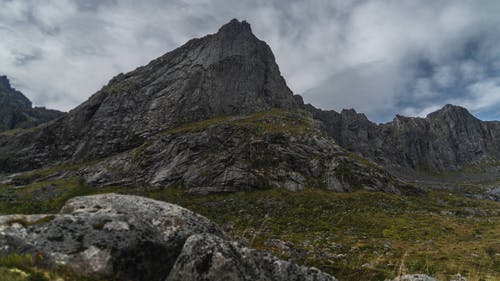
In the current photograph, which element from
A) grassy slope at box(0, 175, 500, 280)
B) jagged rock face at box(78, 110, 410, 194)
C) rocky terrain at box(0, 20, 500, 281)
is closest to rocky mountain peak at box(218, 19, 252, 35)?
rocky terrain at box(0, 20, 500, 281)

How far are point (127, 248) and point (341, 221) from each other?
195 ft

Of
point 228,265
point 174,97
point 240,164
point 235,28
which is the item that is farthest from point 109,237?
point 235,28

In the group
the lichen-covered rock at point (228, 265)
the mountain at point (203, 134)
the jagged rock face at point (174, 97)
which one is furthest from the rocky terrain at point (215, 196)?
the jagged rock face at point (174, 97)

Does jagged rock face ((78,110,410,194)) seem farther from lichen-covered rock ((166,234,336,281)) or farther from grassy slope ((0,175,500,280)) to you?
lichen-covered rock ((166,234,336,281))

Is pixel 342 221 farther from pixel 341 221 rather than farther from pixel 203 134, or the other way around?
pixel 203 134

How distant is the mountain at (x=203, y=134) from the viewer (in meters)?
97.0

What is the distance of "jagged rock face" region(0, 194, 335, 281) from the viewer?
33.2ft

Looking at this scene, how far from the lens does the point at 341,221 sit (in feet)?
210

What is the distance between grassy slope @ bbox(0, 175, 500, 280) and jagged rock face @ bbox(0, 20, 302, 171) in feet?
135

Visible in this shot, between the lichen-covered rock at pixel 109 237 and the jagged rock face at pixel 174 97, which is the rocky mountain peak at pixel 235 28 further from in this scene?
the lichen-covered rock at pixel 109 237

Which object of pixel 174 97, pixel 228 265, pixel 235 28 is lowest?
pixel 228 265

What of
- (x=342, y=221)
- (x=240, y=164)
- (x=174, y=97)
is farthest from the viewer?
(x=174, y=97)

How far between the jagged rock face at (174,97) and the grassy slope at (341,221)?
41.1 meters

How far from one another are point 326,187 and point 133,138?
90.7 m
